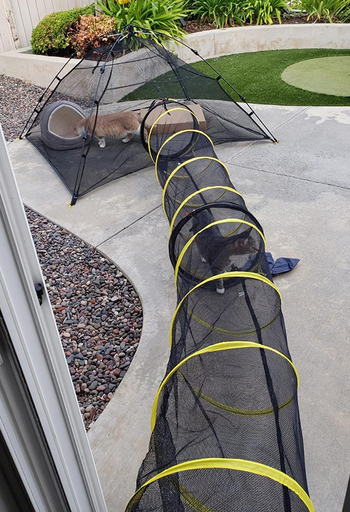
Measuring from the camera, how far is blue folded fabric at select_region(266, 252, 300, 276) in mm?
3359

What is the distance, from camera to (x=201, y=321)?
2.28 metres

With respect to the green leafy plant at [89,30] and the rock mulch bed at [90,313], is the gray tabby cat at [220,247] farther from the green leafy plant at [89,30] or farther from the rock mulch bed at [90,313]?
the green leafy plant at [89,30]

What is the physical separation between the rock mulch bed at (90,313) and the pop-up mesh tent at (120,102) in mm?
1100

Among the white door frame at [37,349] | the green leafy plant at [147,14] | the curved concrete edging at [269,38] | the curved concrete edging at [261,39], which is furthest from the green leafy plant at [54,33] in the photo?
the white door frame at [37,349]

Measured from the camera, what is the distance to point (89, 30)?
7.89 m

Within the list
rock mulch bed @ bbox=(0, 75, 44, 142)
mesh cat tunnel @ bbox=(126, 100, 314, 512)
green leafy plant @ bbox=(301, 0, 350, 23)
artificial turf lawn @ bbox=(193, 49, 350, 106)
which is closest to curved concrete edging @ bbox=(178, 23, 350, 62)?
artificial turf lawn @ bbox=(193, 49, 350, 106)

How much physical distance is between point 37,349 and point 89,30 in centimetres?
807

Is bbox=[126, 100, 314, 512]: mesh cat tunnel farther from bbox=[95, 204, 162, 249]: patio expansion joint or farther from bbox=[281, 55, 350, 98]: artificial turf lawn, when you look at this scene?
bbox=[281, 55, 350, 98]: artificial turf lawn

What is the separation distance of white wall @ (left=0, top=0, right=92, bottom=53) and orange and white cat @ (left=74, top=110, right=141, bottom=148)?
5.06 meters

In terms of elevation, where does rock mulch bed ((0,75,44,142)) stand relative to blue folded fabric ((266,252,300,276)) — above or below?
above

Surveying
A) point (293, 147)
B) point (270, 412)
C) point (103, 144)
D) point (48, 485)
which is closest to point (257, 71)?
point (293, 147)

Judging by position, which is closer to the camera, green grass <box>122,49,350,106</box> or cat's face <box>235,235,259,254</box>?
cat's face <box>235,235,259,254</box>

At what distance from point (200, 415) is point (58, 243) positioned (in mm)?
2645

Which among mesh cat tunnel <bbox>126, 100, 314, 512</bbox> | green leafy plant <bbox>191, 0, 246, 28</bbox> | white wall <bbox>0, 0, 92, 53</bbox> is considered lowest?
mesh cat tunnel <bbox>126, 100, 314, 512</bbox>
